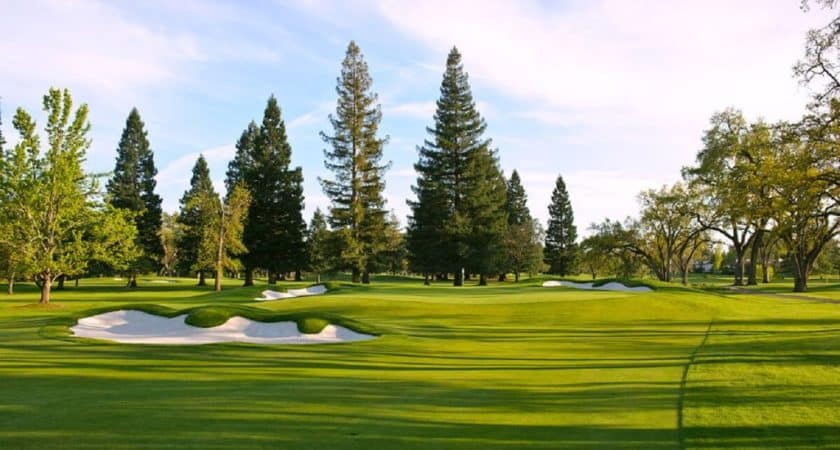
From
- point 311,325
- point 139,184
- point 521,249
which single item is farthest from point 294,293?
point 521,249

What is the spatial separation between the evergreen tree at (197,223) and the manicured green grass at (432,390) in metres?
32.8

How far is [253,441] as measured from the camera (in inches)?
243

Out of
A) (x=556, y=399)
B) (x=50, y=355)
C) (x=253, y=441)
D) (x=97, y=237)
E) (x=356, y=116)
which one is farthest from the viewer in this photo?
(x=356, y=116)

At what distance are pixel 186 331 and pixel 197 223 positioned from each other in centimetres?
4513

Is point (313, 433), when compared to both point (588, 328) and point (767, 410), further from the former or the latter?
point (588, 328)

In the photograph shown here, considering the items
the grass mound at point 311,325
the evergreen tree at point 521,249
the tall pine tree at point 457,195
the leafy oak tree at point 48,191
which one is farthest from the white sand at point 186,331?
the evergreen tree at point 521,249

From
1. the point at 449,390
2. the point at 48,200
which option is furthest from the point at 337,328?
the point at 48,200

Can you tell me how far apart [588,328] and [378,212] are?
119 feet

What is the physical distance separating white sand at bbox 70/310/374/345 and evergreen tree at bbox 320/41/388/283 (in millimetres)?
34198

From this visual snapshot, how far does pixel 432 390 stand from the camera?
356 inches

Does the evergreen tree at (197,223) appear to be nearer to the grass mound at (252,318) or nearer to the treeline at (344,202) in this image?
the treeline at (344,202)

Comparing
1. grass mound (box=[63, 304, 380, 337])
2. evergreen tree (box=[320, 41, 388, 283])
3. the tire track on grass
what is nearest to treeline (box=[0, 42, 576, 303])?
evergreen tree (box=[320, 41, 388, 283])

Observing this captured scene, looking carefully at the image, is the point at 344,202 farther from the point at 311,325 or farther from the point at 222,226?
the point at 311,325

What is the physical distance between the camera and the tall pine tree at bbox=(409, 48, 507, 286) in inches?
2110
